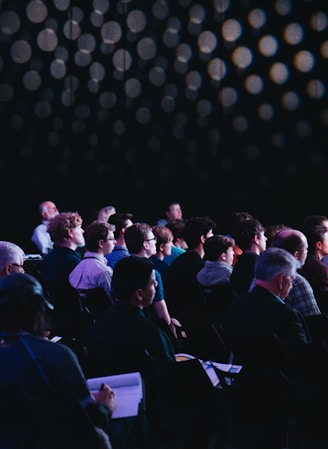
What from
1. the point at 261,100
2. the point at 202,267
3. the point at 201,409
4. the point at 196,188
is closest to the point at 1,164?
the point at 196,188

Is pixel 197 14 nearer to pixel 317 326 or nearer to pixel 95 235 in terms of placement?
pixel 95 235

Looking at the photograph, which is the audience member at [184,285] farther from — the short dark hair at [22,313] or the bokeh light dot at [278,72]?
the bokeh light dot at [278,72]

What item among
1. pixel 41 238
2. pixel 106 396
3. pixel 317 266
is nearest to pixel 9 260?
pixel 106 396

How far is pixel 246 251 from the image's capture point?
5.65m

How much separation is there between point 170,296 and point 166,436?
168 cm

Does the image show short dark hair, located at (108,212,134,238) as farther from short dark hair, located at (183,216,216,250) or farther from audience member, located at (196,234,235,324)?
audience member, located at (196,234,235,324)

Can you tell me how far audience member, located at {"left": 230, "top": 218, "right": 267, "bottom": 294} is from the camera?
5309 mm

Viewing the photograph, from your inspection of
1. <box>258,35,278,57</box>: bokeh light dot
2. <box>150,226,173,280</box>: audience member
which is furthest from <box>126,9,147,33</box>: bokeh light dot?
<box>150,226,173,280</box>: audience member

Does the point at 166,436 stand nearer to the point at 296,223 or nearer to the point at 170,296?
the point at 170,296

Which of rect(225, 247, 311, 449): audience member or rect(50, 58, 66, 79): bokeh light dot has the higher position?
rect(50, 58, 66, 79): bokeh light dot

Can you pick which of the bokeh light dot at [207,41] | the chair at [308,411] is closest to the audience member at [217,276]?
the chair at [308,411]

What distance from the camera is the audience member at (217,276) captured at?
529cm

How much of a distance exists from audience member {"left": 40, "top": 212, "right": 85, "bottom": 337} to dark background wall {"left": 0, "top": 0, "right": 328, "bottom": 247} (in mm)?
4628

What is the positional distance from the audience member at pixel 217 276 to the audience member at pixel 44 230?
14.3 feet
